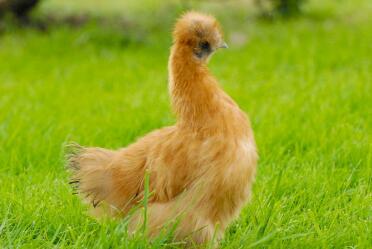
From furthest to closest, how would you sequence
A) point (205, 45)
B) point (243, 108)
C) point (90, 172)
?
point (243, 108) < point (90, 172) < point (205, 45)

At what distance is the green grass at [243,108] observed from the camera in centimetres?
375

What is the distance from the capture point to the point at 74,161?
3.75 meters

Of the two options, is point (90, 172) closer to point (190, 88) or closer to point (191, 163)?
point (191, 163)

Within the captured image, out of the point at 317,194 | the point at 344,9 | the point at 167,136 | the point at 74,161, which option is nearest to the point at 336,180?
the point at 317,194

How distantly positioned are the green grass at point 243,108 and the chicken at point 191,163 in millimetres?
166

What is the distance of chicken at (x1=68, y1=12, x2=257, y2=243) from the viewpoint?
3301 millimetres

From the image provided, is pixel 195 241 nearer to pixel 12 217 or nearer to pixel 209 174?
pixel 209 174

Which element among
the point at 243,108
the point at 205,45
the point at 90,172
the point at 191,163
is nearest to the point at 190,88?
the point at 205,45

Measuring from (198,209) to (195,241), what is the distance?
0.17 meters

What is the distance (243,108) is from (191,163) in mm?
3039

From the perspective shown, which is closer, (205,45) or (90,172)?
(205,45)

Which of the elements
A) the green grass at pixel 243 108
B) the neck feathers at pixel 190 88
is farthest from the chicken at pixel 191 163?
the green grass at pixel 243 108

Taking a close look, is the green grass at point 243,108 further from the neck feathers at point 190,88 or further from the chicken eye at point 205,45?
the chicken eye at point 205,45

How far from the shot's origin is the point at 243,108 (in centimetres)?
632
